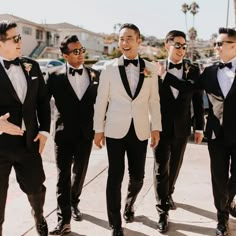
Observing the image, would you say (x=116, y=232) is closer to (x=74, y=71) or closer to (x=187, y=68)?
(x=74, y=71)

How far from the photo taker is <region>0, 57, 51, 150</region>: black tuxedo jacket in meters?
3.30

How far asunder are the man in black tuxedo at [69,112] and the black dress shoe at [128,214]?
59cm

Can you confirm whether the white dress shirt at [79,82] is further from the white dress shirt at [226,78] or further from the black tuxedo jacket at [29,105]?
the white dress shirt at [226,78]

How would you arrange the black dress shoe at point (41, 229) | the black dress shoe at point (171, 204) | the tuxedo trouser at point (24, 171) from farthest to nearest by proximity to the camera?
the black dress shoe at point (171, 204) < the black dress shoe at point (41, 229) < the tuxedo trouser at point (24, 171)

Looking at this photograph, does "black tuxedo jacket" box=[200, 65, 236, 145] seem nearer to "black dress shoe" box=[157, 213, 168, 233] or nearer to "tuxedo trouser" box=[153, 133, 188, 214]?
"tuxedo trouser" box=[153, 133, 188, 214]

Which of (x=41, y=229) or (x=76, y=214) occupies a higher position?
(x=41, y=229)

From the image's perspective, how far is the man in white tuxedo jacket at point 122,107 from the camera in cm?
379

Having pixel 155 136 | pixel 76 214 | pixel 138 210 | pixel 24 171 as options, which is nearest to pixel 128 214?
pixel 138 210

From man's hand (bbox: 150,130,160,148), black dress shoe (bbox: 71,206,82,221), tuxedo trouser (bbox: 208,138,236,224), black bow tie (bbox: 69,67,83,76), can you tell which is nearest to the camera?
tuxedo trouser (bbox: 208,138,236,224)

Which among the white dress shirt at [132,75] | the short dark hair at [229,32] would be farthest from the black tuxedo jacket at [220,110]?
the white dress shirt at [132,75]

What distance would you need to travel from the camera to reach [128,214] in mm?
4340

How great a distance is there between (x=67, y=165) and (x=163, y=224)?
116 centimetres

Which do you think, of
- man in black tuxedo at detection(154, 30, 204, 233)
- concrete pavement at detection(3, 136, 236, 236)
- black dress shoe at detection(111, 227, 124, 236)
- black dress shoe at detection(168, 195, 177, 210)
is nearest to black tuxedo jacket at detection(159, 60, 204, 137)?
man in black tuxedo at detection(154, 30, 204, 233)

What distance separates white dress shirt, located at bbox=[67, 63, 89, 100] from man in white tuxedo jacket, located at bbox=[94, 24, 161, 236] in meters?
0.37
